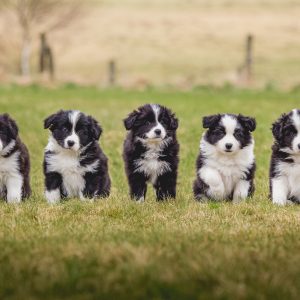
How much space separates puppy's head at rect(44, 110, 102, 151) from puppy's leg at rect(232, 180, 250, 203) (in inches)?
72.7

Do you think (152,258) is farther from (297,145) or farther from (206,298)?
(297,145)

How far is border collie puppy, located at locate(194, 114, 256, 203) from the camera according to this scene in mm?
8422

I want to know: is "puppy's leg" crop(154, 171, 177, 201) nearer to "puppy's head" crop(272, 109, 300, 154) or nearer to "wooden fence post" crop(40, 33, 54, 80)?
"puppy's head" crop(272, 109, 300, 154)

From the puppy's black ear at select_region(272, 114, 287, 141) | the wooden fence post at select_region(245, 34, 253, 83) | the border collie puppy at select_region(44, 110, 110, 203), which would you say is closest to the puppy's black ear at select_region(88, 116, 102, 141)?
the border collie puppy at select_region(44, 110, 110, 203)

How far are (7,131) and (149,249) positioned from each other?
12.0 feet

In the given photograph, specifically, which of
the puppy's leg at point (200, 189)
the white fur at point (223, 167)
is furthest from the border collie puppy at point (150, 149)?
the white fur at point (223, 167)

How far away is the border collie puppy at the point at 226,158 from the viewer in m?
8.42

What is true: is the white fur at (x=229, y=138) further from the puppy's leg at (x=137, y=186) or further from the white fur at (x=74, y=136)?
the white fur at (x=74, y=136)

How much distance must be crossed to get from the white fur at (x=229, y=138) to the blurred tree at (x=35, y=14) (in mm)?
38543

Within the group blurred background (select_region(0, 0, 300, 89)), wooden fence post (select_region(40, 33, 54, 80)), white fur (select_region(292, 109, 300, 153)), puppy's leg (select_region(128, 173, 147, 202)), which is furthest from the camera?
blurred background (select_region(0, 0, 300, 89))

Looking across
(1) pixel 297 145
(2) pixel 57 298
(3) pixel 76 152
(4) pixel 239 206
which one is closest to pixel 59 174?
(3) pixel 76 152

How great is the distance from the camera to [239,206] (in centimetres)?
806

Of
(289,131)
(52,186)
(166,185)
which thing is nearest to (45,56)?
(52,186)

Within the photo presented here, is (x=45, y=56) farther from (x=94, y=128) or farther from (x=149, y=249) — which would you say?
(x=149, y=249)
